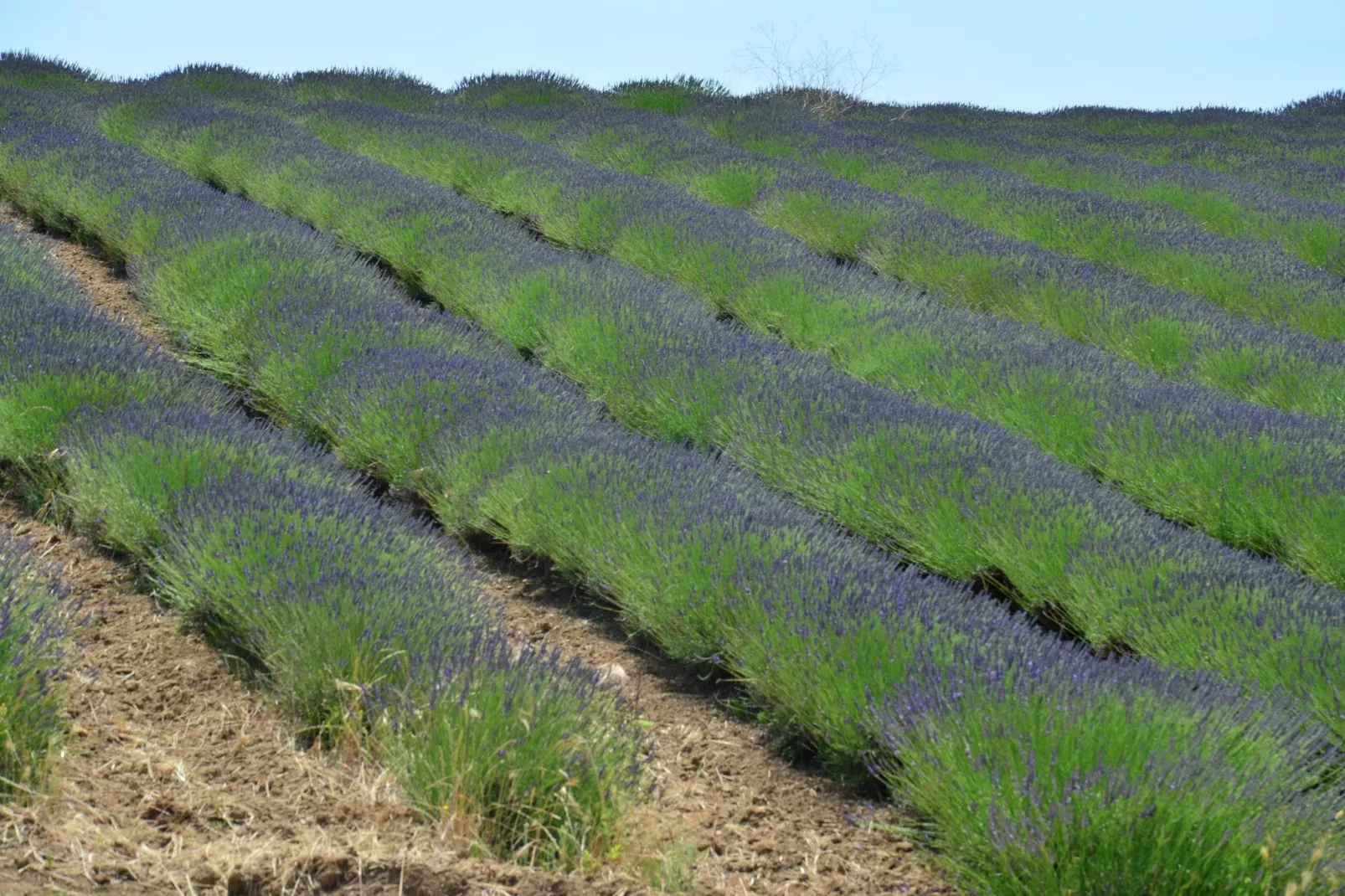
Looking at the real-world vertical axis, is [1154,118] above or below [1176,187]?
above

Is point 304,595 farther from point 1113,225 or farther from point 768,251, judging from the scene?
point 1113,225

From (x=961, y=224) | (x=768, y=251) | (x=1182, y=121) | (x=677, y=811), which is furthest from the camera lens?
(x=1182, y=121)

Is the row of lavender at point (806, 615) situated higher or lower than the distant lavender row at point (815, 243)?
lower

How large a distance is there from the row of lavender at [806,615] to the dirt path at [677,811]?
0.37 feet

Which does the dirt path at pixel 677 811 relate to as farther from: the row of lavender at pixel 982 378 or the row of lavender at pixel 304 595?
the row of lavender at pixel 982 378

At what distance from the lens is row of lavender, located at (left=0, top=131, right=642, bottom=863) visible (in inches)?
98.3

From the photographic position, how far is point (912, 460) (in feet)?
13.9

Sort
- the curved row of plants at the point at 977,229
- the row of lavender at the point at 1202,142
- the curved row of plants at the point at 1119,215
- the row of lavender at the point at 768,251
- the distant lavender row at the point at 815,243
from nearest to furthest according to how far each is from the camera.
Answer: the row of lavender at the point at 768,251
the distant lavender row at the point at 815,243
the curved row of plants at the point at 977,229
the curved row of plants at the point at 1119,215
the row of lavender at the point at 1202,142

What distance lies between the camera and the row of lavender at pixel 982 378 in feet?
13.6

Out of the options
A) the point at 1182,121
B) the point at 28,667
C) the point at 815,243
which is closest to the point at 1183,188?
the point at 815,243

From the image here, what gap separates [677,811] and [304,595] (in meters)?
0.97

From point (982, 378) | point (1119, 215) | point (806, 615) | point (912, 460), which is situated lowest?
point (806, 615)

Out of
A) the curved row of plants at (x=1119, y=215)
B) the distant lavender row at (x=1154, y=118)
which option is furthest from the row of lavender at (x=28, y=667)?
A: the distant lavender row at (x=1154, y=118)

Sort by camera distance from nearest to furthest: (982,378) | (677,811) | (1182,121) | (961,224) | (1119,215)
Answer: (677,811) → (982,378) → (961,224) → (1119,215) → (1182,121)
